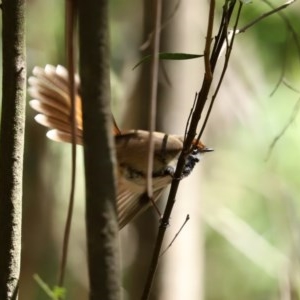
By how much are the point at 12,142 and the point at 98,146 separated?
0.23 metres

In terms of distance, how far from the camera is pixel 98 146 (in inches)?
17.1

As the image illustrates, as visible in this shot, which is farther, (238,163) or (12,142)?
(238,163)

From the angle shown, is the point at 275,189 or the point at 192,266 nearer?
the point at 192,266

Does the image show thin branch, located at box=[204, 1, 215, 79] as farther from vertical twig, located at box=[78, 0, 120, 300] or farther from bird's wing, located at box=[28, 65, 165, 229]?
bird's wing, located at box=[28, 65, 165, 229]

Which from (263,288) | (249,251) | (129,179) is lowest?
(263,288)

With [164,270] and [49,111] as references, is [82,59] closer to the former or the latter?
[49,111]

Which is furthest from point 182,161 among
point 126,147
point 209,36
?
point 126,147

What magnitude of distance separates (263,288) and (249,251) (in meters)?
0.33

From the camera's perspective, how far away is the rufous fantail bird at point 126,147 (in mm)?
847

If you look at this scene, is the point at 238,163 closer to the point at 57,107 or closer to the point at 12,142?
the point at 57,107

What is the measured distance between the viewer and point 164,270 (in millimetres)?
1696

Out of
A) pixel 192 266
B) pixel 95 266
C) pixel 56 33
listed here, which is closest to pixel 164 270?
pixel 192 266

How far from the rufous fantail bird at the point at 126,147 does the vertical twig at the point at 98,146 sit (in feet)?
1.24

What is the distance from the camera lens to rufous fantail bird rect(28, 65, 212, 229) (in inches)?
33.4
